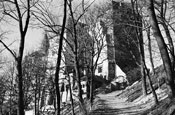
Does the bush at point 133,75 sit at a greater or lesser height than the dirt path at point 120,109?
greater

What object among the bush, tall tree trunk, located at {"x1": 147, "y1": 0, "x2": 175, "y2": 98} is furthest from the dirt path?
the bush

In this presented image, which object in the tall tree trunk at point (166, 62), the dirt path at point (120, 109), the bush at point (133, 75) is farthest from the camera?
the bush at point (133, 75)

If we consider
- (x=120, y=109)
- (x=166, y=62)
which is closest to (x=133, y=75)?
(x=120, y=109)

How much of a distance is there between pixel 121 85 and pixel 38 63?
52.8 ft

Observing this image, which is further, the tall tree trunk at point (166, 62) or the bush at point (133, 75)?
the bush at point (133, 75)

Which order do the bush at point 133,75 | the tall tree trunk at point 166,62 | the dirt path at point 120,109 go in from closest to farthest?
the tall tree trunk at point 166,62, the dirt path at point 120,109, the bush at point 133,75

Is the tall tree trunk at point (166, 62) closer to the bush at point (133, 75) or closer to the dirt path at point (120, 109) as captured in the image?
the dirt path at point (120, 109)

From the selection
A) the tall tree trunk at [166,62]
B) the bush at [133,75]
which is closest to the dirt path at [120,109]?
the tall tree trunk at [166,62]

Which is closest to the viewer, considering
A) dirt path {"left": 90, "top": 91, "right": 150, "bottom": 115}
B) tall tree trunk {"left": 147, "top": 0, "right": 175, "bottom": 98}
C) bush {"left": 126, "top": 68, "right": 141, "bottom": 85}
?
tall tree trunk {"left": 147, "top": 0, "right": 175, "bottom": 98}

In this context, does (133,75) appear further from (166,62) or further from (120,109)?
(166,62)

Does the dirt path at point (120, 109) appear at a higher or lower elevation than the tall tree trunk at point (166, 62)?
lower

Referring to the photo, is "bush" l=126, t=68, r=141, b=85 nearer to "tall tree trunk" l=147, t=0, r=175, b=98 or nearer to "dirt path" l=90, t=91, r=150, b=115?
"dirt path" l=90, t=91, r=150, b=115

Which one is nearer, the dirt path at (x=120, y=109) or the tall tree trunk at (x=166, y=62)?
the tall tree trunk at (x=166, y=62)

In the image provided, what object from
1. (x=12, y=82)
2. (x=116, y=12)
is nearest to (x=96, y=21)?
(x=116, y=12)
